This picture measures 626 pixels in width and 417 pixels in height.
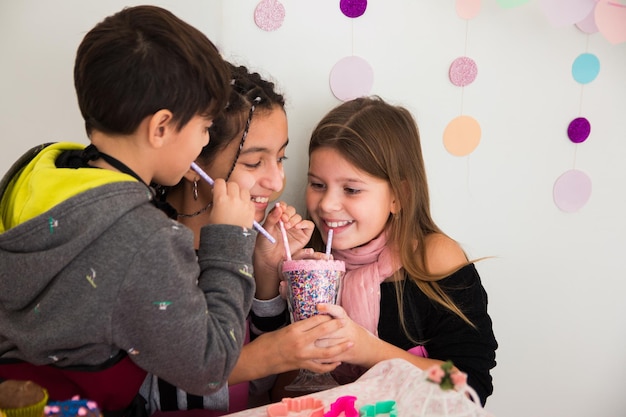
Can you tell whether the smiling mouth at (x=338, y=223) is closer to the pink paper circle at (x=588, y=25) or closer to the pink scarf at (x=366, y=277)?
the pink scarf at (x=366, y=277)

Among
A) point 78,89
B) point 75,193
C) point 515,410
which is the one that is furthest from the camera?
point 515,410

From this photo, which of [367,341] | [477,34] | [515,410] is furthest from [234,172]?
[515,410]

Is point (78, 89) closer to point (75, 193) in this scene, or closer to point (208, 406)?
point (75, 193)

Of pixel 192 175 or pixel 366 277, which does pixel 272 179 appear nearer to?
pixel 192 175

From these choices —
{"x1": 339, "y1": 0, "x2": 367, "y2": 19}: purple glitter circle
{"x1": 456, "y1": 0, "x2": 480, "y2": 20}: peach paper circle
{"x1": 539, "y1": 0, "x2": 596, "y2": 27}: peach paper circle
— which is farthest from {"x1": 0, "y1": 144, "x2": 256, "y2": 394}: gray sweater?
{"x1": 539, "y1": 0, "x2": 596, "y2": 27}: peach paper circle

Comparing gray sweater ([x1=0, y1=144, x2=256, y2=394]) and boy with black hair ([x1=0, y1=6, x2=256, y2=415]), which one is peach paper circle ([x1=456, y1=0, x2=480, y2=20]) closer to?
boy with black hair ([x1=0, y1=6, x2=256, y2=415])

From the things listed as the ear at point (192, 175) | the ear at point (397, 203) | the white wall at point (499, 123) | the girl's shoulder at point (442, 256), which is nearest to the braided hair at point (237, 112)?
the ear at point (192, 175)

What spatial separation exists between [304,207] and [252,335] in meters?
0.42

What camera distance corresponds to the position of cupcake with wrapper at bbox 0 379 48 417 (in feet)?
2.59

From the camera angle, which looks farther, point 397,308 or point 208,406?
point 397,308

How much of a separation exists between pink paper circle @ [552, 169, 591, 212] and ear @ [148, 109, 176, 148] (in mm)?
1366

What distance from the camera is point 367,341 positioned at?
4.38ft

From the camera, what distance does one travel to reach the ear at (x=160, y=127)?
0.99 m

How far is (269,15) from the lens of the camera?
1561 millimetres
